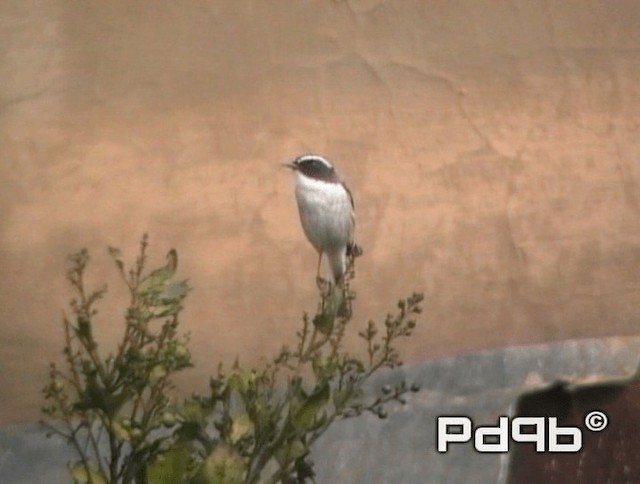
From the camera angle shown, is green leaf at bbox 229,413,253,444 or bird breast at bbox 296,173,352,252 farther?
bird breast at bbox 296,173,352,252

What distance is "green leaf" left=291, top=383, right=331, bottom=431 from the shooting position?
75 cm

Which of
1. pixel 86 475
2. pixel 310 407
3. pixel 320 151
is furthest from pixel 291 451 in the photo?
pixel 320 151

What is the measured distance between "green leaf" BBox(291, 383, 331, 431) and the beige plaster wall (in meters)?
0.45

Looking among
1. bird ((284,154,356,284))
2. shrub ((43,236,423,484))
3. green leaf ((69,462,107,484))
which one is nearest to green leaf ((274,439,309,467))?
shrub ((43,236,423,484))

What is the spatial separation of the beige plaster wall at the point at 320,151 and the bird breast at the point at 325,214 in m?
0.06

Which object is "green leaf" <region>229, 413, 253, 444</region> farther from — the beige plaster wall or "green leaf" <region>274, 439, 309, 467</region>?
the beige plaster wall

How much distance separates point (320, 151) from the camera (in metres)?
1.22

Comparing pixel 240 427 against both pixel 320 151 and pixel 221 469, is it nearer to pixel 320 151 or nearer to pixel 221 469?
pixel 221 469

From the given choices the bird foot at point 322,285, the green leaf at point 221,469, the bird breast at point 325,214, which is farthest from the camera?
the bird breast at point 325,214

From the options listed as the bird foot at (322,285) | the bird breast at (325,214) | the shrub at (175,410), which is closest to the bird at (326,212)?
the bird breast at (325,214)

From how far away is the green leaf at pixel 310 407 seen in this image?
2.47ft

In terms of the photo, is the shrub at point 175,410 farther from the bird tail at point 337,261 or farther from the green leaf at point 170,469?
the bird tail at point 337,261

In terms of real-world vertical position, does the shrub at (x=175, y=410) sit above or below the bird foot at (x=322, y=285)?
below

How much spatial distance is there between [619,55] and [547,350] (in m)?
0.31
